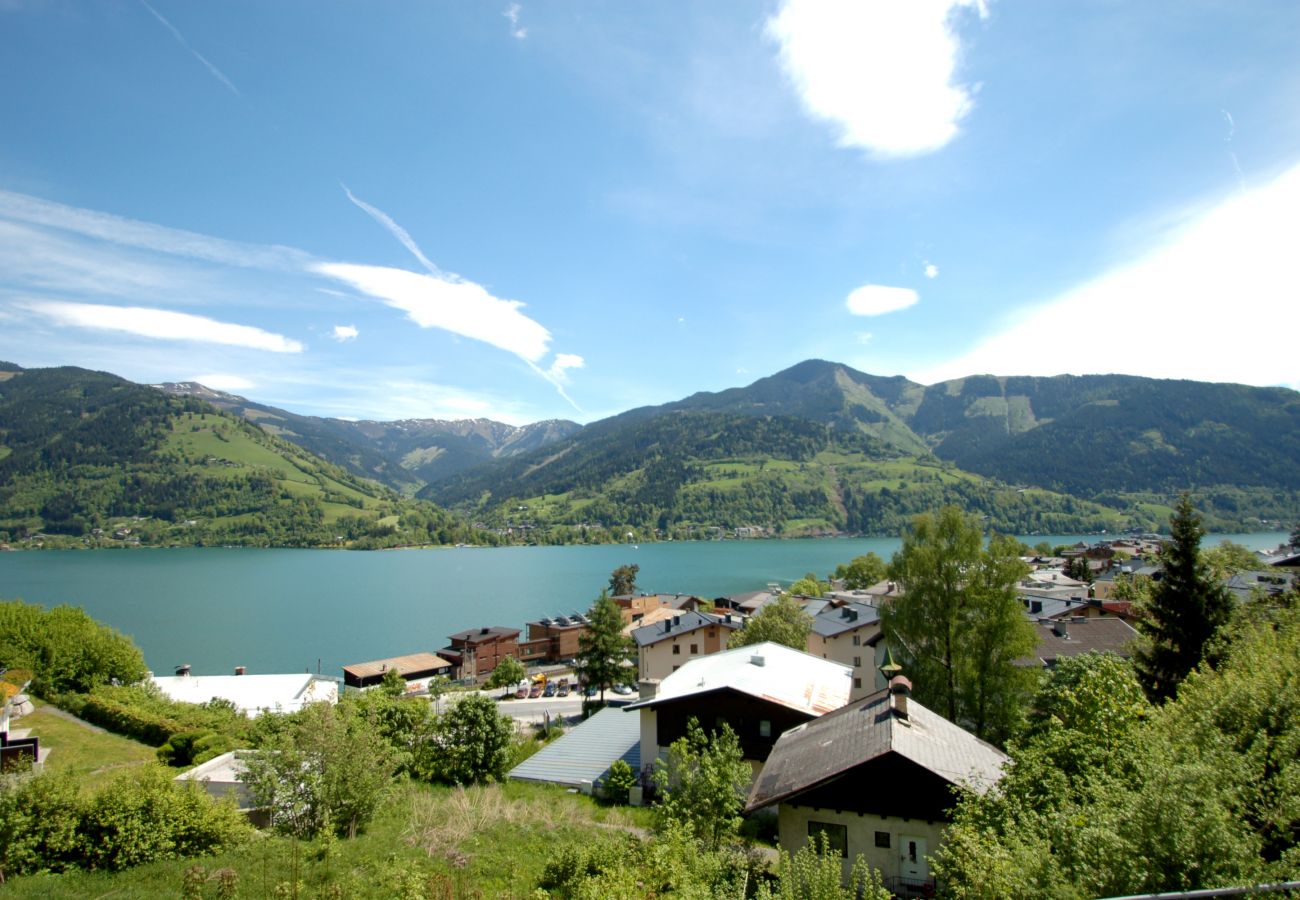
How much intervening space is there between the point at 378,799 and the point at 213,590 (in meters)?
129

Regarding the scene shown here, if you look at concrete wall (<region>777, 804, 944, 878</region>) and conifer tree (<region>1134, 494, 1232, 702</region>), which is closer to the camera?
concrete wall (<region>777, 804, 944, 878</region>)

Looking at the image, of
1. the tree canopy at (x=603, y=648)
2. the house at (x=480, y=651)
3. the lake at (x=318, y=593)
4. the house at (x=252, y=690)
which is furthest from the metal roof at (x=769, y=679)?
the lake at (x=318, y=593)

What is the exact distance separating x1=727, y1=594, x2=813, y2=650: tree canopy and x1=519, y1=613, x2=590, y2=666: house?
34101 mm

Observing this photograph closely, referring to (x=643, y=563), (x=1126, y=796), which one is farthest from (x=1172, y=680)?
(x=643, y=563)

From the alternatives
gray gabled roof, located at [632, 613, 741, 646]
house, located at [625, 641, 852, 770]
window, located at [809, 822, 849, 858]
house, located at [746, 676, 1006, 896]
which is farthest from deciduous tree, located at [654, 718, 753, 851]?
gray gabled roof, located at [632, 613, 741, 646]

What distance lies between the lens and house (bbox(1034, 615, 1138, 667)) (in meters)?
39.7

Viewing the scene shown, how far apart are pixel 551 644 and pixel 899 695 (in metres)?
64.7

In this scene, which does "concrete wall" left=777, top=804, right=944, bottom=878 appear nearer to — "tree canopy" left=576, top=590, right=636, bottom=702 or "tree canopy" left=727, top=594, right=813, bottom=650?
"tree canopy" left=727, top=594, right=813, bottom=650

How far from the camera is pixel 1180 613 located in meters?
21.4

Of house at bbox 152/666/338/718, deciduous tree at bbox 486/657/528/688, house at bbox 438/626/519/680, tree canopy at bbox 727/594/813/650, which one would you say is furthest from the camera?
house at bbox 438/626/519/680

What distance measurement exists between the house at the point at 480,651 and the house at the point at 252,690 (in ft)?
72.1

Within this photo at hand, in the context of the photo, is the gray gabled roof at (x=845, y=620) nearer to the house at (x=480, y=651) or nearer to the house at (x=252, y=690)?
the house at (x=252, y=690)

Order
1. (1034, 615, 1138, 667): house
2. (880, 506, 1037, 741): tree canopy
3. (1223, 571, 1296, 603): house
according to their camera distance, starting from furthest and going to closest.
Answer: (1223, 571, 1296, 603): house → (1034, 615, 1138, 667): house → (880, 506, 1037, 741): tree canopy

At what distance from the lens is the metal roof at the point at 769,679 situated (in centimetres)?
2200
